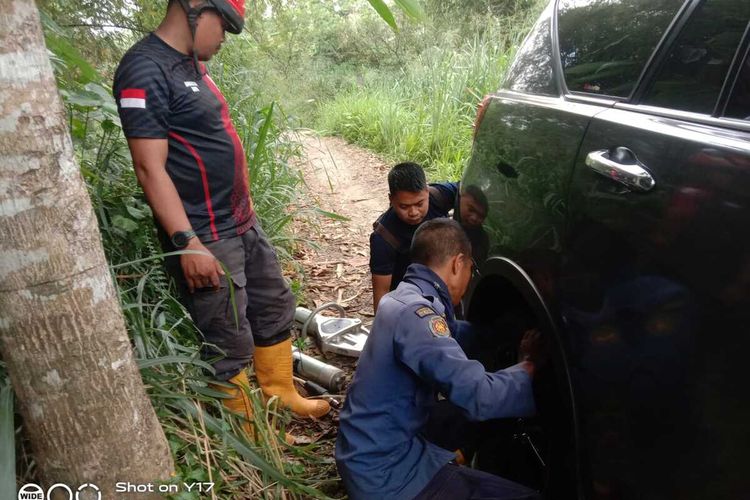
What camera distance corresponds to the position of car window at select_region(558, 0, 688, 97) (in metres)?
1.52

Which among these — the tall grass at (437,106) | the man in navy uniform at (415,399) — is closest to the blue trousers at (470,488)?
the man in navy uniform at (415,399)

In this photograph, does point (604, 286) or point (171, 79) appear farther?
point (171, 79)

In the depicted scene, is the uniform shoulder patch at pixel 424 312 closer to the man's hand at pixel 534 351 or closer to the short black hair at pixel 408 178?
the man's hand at pixel 534 351

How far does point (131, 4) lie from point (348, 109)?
21.0ft

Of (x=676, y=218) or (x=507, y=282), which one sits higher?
(x=676, y=218)

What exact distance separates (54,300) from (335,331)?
208cm

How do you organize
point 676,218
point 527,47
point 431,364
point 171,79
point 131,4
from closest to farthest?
point 676,218 → point 431,364 → point 171,79 → point 527,47 → point 131,4

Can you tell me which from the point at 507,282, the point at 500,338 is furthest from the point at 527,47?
the point at 500,338

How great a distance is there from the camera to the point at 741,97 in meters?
1.21

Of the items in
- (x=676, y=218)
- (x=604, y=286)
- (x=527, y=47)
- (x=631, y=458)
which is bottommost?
(x=631, y=458)

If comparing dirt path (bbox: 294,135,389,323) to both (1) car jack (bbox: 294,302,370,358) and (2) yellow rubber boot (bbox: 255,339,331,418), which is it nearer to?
(1) car jack (bbox: 294,302,370,358)

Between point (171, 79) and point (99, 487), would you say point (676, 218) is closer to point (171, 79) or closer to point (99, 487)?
point (99, 487)

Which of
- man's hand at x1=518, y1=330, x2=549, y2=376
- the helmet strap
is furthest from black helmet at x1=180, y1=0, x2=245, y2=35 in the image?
man's hand at x1=518, y1=330, x2=549, y2=376

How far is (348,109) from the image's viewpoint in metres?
10.1
